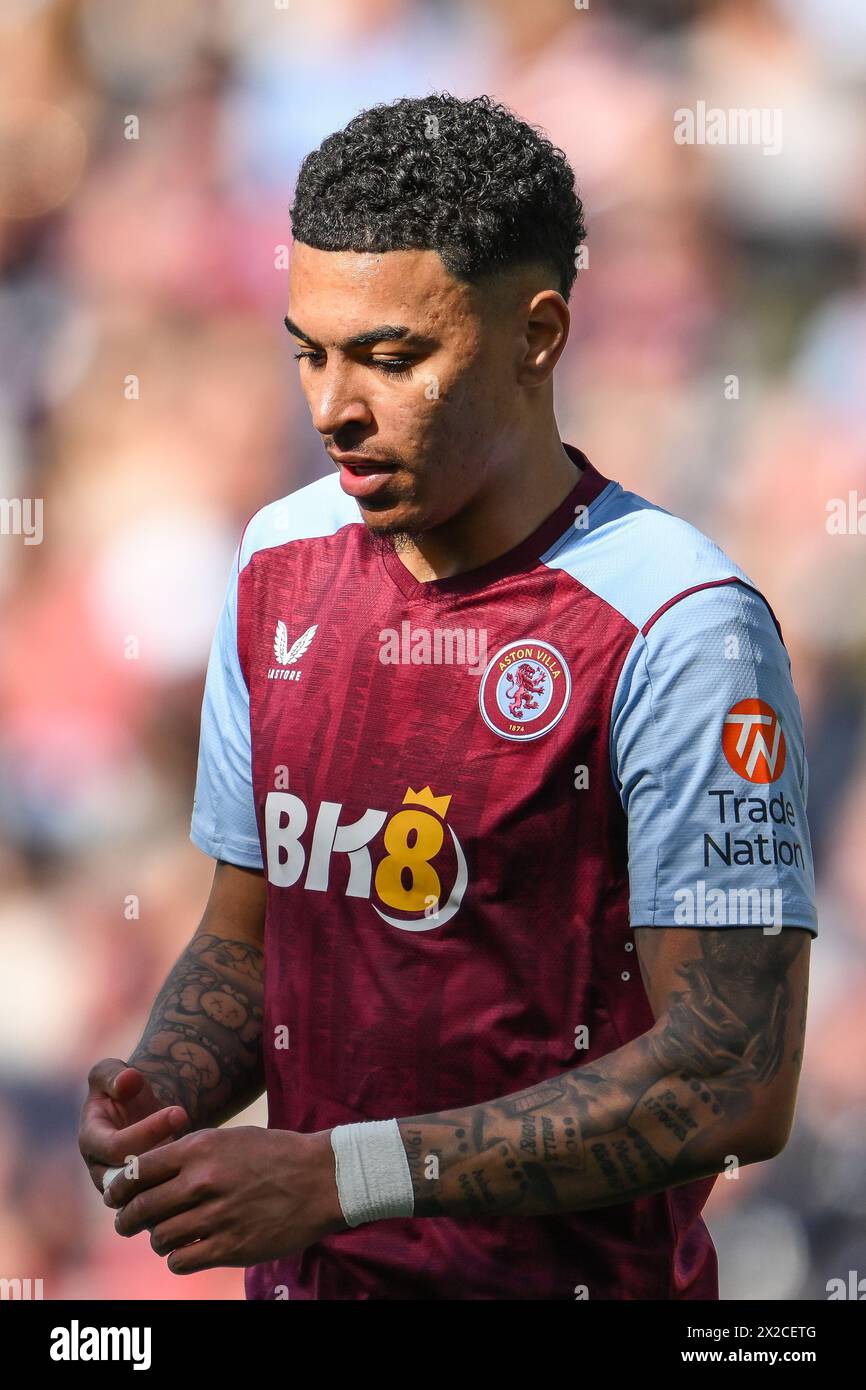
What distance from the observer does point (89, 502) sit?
2.55 meters

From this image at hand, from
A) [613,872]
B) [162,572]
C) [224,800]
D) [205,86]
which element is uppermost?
[205,86]

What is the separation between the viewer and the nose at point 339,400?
122 cm

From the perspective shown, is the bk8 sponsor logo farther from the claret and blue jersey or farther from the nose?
the nose

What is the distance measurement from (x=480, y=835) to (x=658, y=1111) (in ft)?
0.88

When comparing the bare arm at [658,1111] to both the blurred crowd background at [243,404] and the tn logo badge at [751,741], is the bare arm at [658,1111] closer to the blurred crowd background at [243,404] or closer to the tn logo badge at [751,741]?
the tn logo badge at [751,741]

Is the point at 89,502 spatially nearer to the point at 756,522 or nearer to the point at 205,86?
the point at 205,86

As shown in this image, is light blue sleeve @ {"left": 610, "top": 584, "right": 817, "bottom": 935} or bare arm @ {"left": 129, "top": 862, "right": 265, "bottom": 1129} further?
bare arm @ {"left": 129, "top": 862, "right": 265, "bottom": 1129}

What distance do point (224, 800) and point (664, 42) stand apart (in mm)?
1703

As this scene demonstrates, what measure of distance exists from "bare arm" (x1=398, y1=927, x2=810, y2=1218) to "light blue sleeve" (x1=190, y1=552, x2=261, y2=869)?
0.39 meters

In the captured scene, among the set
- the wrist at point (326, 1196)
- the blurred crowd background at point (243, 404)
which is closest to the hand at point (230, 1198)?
the wrist at point (326, 1196)

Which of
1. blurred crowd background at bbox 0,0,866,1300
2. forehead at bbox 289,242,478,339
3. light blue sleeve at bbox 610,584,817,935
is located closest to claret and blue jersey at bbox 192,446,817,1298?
light blue sleeve at bbox 610,584,817,935

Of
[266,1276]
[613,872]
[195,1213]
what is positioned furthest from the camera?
[266,1276]

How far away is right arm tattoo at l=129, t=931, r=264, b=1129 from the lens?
139 centimetres

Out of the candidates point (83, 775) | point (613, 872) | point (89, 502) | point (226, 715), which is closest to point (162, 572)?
point (89, 502)
